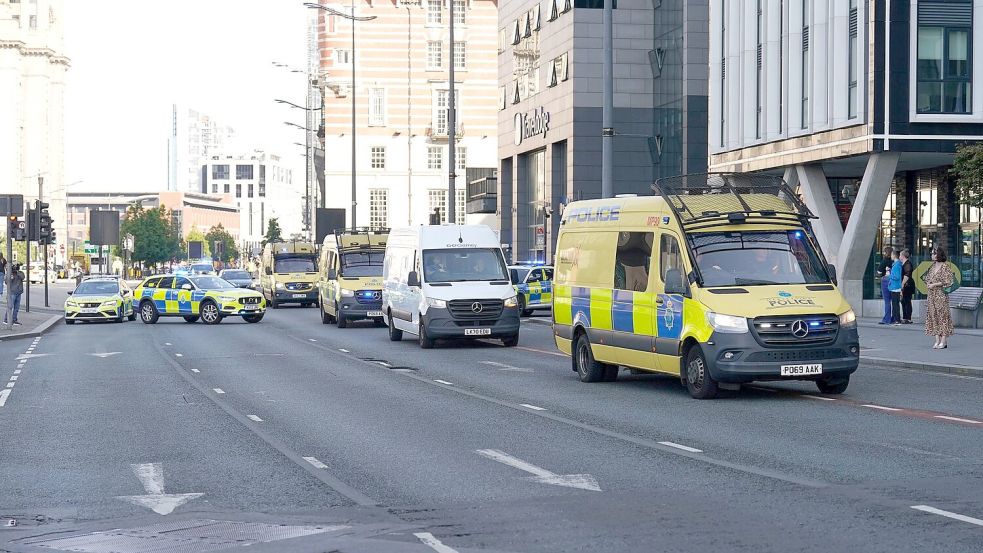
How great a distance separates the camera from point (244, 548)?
25.7 ft

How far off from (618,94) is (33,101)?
476 feet

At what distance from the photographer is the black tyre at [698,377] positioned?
16.3 meters

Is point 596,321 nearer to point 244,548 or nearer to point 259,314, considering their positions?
point 244,548

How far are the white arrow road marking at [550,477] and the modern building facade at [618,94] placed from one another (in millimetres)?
47346

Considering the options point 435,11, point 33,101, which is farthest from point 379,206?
point 33,101

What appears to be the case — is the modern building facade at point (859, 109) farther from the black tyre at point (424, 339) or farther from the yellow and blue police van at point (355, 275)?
the black tyre at point (424, 339)

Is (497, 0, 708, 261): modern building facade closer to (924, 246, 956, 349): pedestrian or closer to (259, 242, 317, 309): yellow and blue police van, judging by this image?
(259, 242, 317, 309): yellow and blue police van

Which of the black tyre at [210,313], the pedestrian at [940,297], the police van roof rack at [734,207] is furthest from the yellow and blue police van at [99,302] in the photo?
the police van roof rack at [734,207]

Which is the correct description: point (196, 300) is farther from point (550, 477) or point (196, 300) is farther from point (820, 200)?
point (550, 477)

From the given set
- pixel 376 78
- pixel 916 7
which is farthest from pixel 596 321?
pixel 376 78

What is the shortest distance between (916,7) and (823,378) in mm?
23433

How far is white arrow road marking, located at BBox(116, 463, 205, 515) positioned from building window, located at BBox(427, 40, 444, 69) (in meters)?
105

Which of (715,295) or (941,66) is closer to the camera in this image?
(715,295)

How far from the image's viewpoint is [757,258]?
55.8ft
